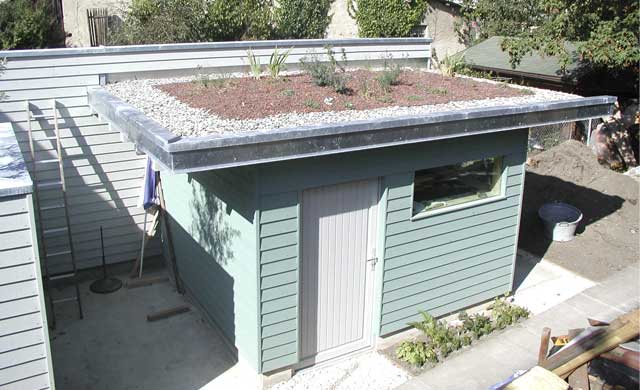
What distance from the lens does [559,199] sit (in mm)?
12609

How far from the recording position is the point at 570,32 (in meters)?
13.1

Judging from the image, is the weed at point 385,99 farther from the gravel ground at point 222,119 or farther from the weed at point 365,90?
the gravel ground at point 222,119

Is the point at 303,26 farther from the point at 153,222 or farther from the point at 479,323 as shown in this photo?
the point at 479,323

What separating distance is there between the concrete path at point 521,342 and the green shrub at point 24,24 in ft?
46.3

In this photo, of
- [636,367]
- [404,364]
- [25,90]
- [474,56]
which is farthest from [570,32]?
[25,90]

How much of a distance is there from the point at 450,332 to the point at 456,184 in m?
1.91

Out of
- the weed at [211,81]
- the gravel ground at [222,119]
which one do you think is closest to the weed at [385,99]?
the gravel ground at [222,119]

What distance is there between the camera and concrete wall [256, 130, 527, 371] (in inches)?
260

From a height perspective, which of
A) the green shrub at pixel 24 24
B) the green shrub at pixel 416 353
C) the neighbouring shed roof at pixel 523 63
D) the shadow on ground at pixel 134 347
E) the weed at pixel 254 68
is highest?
the green shrub at pixel 24 24

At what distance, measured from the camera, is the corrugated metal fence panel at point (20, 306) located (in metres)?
5.19

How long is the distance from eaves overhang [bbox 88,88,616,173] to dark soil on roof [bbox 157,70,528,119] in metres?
0.95

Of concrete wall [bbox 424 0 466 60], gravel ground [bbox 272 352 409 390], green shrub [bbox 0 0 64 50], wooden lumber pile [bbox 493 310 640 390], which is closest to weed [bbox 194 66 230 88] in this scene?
gravel ground [bbox 272 352 409 390]

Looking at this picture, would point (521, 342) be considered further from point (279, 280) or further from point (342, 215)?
point (279, 280)

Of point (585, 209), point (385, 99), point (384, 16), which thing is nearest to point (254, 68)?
point (385, 99)
